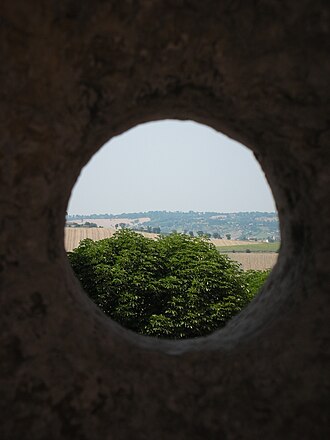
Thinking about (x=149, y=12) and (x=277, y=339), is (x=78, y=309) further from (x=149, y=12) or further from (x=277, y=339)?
(x=149, y=12)

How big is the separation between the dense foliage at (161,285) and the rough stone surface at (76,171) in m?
9.59

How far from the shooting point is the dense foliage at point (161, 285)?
1223 cm

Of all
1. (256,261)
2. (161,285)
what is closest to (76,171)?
(161,285)

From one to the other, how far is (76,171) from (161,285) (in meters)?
10.6

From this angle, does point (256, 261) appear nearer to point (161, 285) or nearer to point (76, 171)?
point (161, 285)

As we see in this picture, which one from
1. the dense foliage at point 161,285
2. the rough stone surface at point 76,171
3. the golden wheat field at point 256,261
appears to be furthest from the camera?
the golden wheat field at point 256,261

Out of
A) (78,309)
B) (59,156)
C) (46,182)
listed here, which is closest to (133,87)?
(59,156)

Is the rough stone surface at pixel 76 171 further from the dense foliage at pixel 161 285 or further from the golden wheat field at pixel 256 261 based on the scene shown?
the golden wheat field at pixel 256 261

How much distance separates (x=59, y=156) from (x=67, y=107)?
29 cm

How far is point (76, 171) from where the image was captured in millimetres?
2742

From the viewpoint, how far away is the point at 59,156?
239cm

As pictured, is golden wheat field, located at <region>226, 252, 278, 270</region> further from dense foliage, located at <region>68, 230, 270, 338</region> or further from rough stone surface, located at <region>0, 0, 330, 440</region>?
rough stone surface, located at <region>0, 0, 330, 440</region>

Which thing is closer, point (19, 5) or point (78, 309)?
point (19, 5)

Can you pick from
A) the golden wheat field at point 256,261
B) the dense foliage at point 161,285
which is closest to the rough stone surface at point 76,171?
the dense foliage at point 161,285
